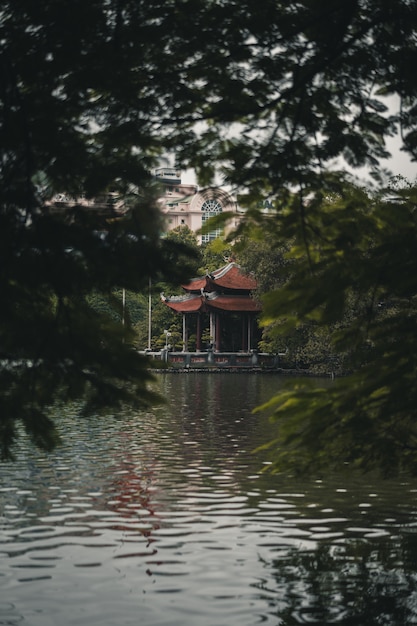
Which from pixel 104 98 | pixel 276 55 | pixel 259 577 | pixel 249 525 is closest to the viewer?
pixel 104 98

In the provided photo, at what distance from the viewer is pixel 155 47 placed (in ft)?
22.1

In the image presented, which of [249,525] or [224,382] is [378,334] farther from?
[224,382]

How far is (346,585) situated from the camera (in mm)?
8477

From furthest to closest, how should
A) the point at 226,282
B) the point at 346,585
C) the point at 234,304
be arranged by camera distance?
the point at 226,282
the point at 234,304
the point at 346,585

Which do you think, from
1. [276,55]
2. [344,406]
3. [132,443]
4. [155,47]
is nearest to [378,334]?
[344,406]

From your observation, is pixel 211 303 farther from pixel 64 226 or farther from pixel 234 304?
pixel 64 226

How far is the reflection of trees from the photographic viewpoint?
24.9ft

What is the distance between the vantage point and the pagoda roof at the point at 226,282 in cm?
6750

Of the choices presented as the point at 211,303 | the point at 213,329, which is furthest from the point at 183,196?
the point at 213,329

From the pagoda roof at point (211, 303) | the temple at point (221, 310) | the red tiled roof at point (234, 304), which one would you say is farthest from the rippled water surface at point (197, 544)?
the temple at point (221, 310)

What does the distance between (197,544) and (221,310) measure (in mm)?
57540

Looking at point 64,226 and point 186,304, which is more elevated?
point 186,304

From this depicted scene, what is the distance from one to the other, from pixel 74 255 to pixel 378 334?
10.2 ft

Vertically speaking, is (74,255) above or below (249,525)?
above
